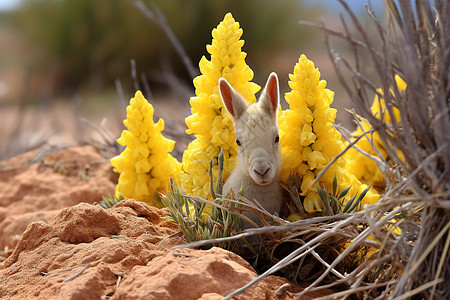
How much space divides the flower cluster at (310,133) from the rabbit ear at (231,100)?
235 millimetres

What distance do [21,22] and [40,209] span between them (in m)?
9.62

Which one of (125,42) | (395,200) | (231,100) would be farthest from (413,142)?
(125,42)

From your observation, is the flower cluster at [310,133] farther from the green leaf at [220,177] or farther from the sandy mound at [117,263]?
the sandy mound at [117,263]

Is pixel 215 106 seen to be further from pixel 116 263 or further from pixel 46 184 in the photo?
pixel 46 184

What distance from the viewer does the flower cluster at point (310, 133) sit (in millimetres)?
2719

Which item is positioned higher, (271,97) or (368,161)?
(271,97)

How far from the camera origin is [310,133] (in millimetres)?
2711

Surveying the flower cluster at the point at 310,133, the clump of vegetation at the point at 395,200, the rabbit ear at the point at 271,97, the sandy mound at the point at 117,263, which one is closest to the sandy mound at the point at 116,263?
the sandy mound at the point at 117,263

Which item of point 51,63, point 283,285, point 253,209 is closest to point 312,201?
point 253,209

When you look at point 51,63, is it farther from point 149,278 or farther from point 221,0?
point 149,278

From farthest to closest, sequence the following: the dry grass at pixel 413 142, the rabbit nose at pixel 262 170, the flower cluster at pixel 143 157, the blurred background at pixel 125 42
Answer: the blurred background at pixel 125 42
the flower cluster at pixel 143 157
the rabbit nose at pixel 262 170
the dry grass at pixel 413 142

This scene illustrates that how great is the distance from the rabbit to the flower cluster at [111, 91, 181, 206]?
0.62m

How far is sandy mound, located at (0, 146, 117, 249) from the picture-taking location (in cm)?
392

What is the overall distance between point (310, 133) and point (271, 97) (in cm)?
28
